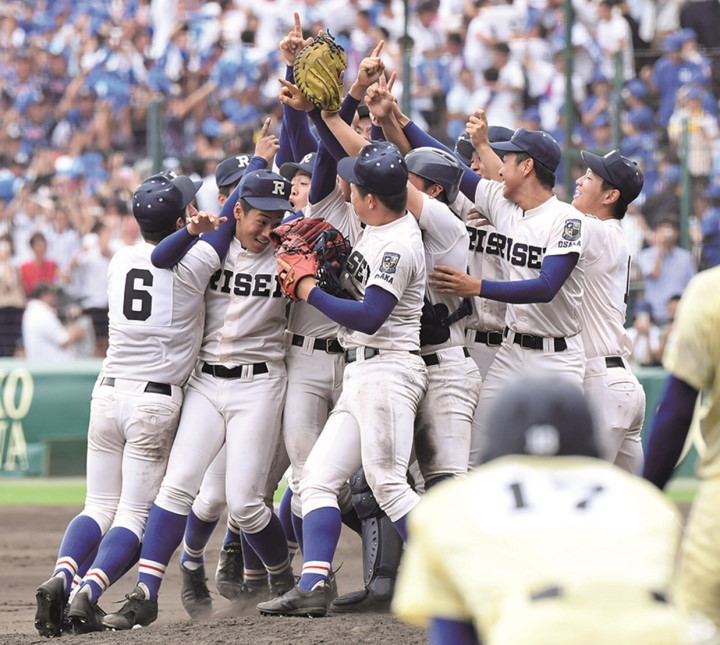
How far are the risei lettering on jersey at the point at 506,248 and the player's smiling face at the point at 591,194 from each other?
0.61 meters

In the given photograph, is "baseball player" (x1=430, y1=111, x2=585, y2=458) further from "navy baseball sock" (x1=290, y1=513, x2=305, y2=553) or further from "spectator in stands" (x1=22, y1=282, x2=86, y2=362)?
"spectator in stands" (x1=22, y1=282, x2=86, y2=362)

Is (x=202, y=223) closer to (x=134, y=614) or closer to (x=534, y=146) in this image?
(x=534, y=146)

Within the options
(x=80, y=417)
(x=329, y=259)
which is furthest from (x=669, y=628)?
(x=80, y=417)

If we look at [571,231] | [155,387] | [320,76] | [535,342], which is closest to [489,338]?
[535,342]

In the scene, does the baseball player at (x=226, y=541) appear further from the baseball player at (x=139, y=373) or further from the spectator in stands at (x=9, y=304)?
the spectator in stands at (x=9, y=304)

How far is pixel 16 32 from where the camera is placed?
16.2 m

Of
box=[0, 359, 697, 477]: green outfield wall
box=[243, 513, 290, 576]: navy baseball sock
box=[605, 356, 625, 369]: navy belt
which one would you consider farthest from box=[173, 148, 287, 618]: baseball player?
box=[0, 359, 697, 477]: green outfield wall

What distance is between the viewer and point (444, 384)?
5.61 meters

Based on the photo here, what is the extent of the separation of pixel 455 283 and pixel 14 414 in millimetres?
7089

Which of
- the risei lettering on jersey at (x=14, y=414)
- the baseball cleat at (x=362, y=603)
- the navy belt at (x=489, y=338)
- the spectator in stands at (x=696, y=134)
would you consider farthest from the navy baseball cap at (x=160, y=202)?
the spectator in stands at (x=696, y=134)

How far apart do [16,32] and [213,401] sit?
11.6 metres

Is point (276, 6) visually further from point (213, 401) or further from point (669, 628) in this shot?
point (669, 628)

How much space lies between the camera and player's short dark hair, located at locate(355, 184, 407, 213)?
5.38m

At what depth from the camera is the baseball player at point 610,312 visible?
238 inches
